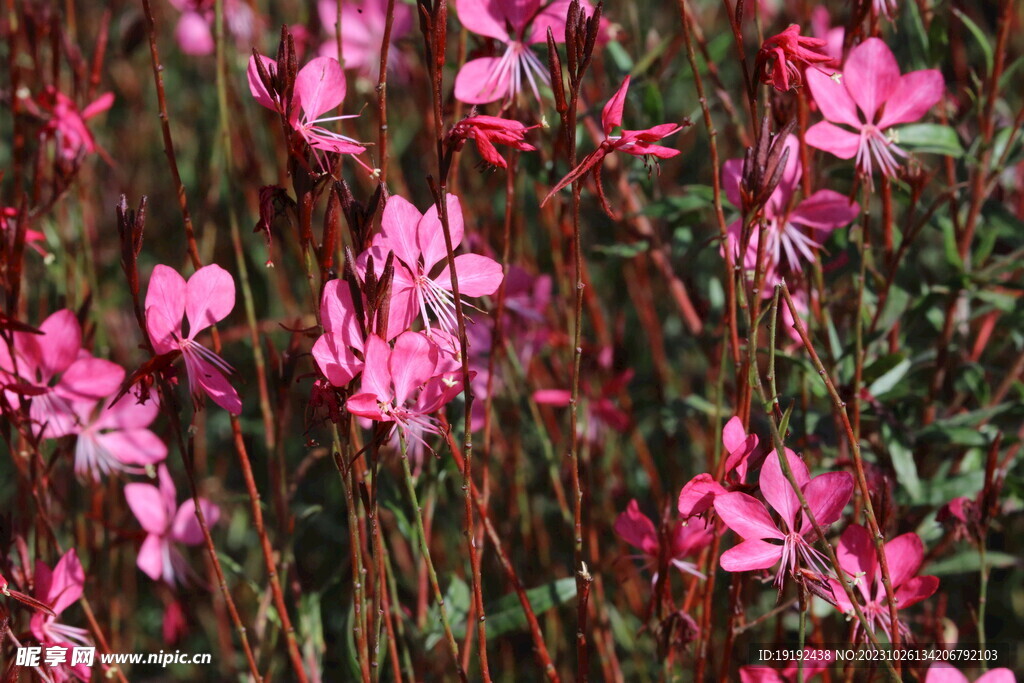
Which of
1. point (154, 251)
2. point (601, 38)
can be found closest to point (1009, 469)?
point (601, 38)

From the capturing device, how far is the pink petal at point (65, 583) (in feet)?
2.92

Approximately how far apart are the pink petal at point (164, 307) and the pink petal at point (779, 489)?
1.57 ft

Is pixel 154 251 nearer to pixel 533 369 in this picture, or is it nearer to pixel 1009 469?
pixel 533 369

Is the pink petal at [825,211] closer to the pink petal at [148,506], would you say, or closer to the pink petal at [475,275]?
the pink petal at [475,275]

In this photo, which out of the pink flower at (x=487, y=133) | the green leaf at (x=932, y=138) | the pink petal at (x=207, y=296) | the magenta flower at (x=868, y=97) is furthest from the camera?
the green leaf at (x=932, y=138)

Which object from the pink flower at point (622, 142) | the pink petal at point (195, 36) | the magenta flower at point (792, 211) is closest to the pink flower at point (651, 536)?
the magenta flower at point (792, 211)

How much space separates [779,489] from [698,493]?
66 mm

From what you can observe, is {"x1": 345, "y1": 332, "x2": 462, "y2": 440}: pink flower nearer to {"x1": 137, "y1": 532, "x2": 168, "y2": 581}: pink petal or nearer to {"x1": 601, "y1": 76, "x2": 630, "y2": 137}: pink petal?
{"x1": 601, "y1": 76, "x2": 630, "y2": 137}: pink petal

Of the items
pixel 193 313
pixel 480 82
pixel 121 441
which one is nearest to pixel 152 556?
pixel 121 441

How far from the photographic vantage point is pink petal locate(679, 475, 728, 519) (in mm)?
724

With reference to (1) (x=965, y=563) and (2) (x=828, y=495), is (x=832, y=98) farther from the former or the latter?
(1) (x=965, y=563)

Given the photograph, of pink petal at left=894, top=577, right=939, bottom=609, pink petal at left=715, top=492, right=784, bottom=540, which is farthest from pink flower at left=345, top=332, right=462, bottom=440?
pink petal at left=894, top=577, right=939, bottom=609

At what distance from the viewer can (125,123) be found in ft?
7.69

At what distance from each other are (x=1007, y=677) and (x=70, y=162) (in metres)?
1.23
